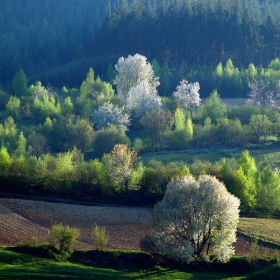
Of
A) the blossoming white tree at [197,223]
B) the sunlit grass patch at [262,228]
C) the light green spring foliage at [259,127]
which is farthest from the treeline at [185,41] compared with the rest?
the blossoming white tree at [197,223]

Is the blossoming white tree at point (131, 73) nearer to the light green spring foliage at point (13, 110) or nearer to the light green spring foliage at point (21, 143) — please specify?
the light green spring foliage at point (13, 110)

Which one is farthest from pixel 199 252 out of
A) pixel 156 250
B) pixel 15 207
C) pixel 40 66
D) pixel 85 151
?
pixel 40 66

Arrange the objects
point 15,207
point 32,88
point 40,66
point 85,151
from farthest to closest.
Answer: point 40,66, point 32,88, point 85,151, point 15,207

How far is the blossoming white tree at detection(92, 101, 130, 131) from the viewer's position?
125 meters

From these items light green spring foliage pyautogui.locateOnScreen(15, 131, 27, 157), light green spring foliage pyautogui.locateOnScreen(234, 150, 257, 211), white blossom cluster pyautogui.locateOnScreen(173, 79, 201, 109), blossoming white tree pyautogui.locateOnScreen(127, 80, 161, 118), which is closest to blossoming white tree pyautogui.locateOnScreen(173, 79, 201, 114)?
white blossom cluster pyautogui.locateOnScreen(173, 79, 201, 109)

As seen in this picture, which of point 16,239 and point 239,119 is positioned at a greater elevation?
point 239,119

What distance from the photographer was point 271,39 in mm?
173125

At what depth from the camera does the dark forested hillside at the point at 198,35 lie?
172 m

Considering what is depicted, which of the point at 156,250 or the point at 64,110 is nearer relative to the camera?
the point at 156,250

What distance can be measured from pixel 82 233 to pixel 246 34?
119m

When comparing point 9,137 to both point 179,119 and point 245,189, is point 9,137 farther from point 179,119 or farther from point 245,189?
point 245,189

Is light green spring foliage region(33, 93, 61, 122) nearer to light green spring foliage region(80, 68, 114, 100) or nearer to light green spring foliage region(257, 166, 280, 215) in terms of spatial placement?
light green spring foliage region(80, 68, 114, 100)

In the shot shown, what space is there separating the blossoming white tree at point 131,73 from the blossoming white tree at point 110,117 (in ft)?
43.9

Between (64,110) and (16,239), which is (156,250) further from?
(64,110)
